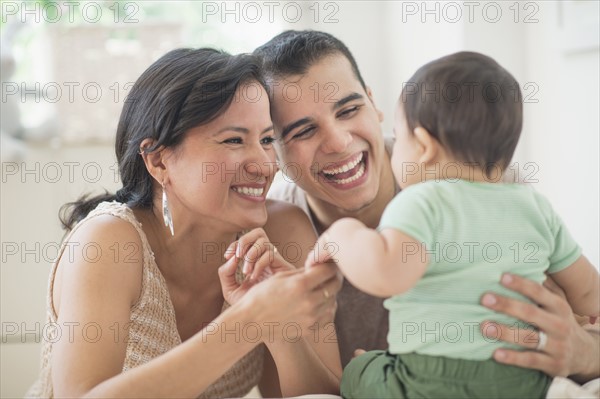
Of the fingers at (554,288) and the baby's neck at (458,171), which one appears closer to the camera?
the baby's neck at (458,171)

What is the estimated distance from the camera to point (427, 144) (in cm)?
116

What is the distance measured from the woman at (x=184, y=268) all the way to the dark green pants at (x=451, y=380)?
0.57ft

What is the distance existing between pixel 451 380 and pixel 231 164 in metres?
0.68

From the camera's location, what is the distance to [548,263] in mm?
1231

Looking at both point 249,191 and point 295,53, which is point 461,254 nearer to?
point 249,191

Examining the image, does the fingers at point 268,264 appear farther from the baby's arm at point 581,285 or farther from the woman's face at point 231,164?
the baby's arm at point 581,285

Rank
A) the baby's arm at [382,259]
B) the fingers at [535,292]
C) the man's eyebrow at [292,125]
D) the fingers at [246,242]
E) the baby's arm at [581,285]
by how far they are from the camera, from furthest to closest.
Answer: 1. the man's eyebrow at [292,125]
2. the fingers at [246,242]
3. the baby's arm at [581,285]
4. the fingers at [535,292]
5. the baby's arm at [382,259]

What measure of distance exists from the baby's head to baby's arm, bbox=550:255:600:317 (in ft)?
0.82

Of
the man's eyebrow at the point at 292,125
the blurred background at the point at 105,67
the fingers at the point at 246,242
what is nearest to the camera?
the fingers at the point at 246,242

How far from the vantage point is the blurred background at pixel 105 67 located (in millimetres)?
2309

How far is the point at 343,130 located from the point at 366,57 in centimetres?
167

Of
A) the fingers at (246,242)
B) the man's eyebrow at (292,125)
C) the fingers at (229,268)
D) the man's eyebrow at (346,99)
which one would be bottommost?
the fingers at (229,268)

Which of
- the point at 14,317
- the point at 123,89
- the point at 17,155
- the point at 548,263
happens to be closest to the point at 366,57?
the point at 123,89

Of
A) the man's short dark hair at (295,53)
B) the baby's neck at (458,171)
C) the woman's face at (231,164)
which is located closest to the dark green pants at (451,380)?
the baby's neck at (458,171)
